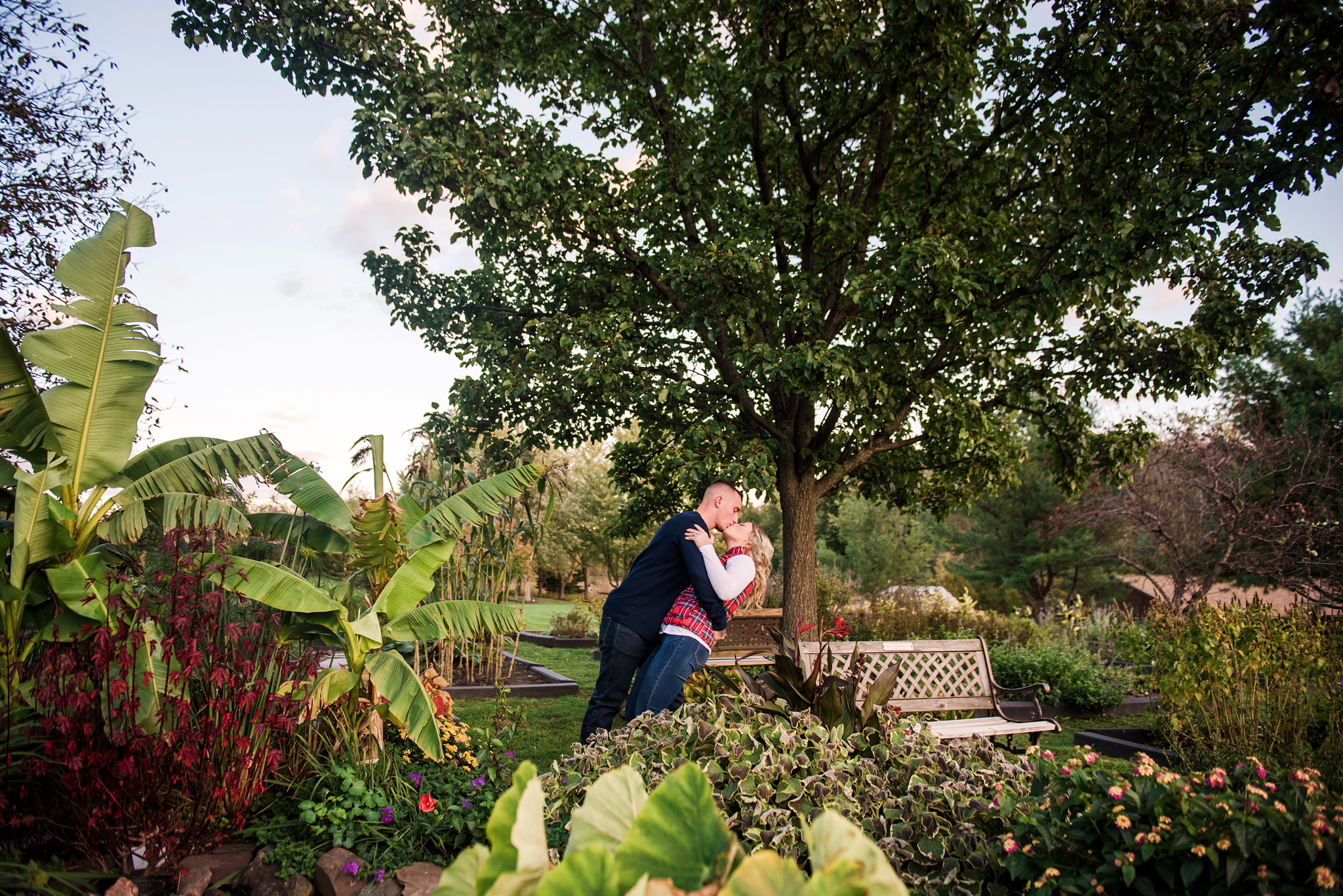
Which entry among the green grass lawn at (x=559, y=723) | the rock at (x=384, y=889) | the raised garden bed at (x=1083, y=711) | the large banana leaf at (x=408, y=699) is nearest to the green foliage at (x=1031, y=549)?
the raised garden bed at (x=1083, y=711)

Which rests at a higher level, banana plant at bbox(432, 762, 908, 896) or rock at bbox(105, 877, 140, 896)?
banana plant at bbox(432, 762, 908, 896)

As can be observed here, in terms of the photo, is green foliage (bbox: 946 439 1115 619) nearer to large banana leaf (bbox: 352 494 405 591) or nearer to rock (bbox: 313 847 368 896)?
large banana leaf (bbox: 352 494 405 591)

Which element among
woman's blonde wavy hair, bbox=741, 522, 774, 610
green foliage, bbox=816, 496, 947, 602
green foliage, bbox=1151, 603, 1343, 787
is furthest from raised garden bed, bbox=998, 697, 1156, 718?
green foliage, bbox=816, 496, 947, 602

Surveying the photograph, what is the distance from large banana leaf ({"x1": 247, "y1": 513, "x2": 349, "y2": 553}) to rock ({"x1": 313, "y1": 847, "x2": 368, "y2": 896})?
8.85ft

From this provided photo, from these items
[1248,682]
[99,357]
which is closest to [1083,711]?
[1248,682]

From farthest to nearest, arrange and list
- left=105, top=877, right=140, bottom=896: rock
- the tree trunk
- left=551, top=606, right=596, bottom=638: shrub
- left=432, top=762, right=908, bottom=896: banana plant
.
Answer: left=551, top=606, right=596, bottom=638: shrub < the tree trunk < left=105, top=877, right=140, bottom=896: rock < left=432, top=762, right=908, bottom=896: banana plant

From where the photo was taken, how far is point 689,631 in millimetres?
4391

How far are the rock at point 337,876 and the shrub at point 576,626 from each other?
13288 mm

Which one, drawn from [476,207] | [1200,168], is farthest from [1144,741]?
[476,207]

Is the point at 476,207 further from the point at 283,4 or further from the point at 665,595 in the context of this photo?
the point at 665,595

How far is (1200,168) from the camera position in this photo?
21.8ft

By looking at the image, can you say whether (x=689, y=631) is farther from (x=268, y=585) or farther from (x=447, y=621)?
(x=268, y=585)

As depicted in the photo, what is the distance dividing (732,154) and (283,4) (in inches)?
230

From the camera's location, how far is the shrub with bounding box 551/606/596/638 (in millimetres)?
17000
